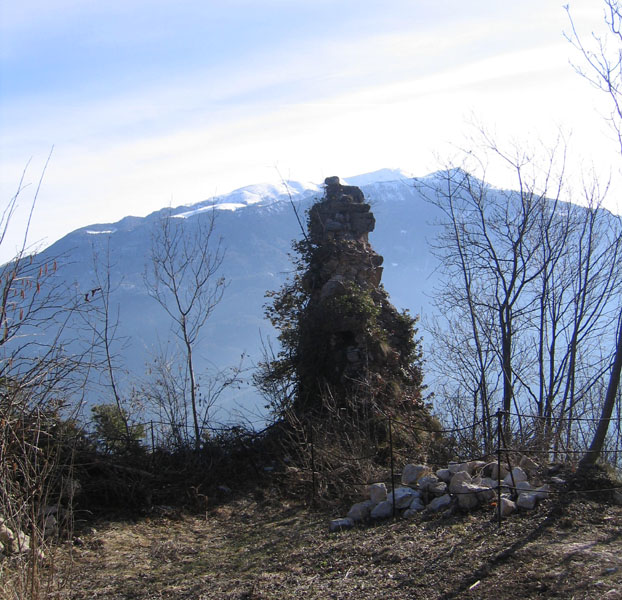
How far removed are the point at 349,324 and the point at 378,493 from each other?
4619 mm

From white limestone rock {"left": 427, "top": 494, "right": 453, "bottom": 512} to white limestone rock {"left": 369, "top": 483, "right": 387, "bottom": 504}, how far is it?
0.64 m

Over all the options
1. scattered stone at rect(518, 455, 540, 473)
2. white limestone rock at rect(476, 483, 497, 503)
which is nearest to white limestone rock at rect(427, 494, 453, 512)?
white limestone rock at rect(476, 483, 497, 503)

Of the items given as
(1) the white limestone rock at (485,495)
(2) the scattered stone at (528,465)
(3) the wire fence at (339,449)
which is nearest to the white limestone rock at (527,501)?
(3) the wire fence at (339,449)

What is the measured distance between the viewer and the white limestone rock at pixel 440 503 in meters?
6.69

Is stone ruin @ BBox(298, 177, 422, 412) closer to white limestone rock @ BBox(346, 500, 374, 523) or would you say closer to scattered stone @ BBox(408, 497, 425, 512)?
white limestone rock @ BBox(346, 500, 374, 523)

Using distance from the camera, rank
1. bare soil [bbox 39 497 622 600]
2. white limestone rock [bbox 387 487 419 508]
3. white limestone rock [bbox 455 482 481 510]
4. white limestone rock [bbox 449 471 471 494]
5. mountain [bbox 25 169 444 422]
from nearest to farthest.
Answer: bare soil [bbox 39 497 622 600] → white limestone rock [bbox 455 482 481 510] → white limestone rock [bbox 449 471 471 494] → white limestone rock [bbox 387 487 419 508] → mountain [bbox 25 169 444 422]

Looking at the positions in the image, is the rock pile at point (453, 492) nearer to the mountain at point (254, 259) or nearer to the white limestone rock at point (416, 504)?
the white limestone rock at point (416, 504)

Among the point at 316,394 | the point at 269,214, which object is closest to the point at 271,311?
the point at 316,394

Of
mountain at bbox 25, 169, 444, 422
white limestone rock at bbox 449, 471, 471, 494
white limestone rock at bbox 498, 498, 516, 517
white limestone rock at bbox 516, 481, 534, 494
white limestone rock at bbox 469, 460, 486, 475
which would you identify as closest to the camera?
white limestone rock at bbox 498, 498, 516, 517

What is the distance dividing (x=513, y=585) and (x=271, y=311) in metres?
9.37

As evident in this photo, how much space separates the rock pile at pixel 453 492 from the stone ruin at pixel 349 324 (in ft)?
11.0

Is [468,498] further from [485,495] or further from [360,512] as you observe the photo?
[360,512]

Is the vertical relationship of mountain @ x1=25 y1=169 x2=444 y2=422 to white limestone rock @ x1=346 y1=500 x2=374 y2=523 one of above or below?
above

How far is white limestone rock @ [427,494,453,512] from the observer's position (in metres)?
6.69
